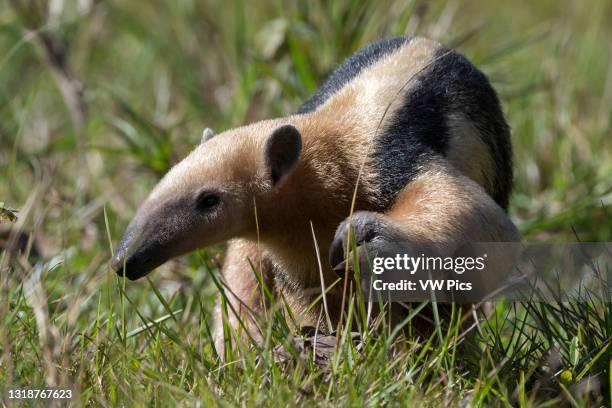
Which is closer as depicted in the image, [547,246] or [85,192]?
[547,246]

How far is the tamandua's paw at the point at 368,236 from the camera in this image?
13.6ft

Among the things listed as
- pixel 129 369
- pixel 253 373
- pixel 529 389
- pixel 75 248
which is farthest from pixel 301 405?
pixel 75 248

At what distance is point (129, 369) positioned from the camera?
13.5 ft

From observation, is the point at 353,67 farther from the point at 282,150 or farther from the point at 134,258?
the point at 134,258

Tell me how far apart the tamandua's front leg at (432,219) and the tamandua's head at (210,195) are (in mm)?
632

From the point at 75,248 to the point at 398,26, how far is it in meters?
2.98

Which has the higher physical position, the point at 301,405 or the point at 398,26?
the point at 398,26

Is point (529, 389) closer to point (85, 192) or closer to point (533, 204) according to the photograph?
point (533, 204)

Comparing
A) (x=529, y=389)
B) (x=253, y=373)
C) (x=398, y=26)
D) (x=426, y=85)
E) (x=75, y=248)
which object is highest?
(x=398, y=26)

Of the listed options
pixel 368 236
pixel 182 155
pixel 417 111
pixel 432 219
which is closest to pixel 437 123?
pixel 417 111

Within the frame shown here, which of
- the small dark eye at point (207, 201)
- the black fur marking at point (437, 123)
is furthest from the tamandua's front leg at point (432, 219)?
the small dark eye at point (207, 201)

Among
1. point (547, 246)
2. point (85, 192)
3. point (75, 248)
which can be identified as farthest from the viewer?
point (85, 192)

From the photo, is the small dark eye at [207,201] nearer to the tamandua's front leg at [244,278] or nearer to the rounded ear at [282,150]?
the rounded ear at [282,150]

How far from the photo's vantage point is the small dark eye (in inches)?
182
